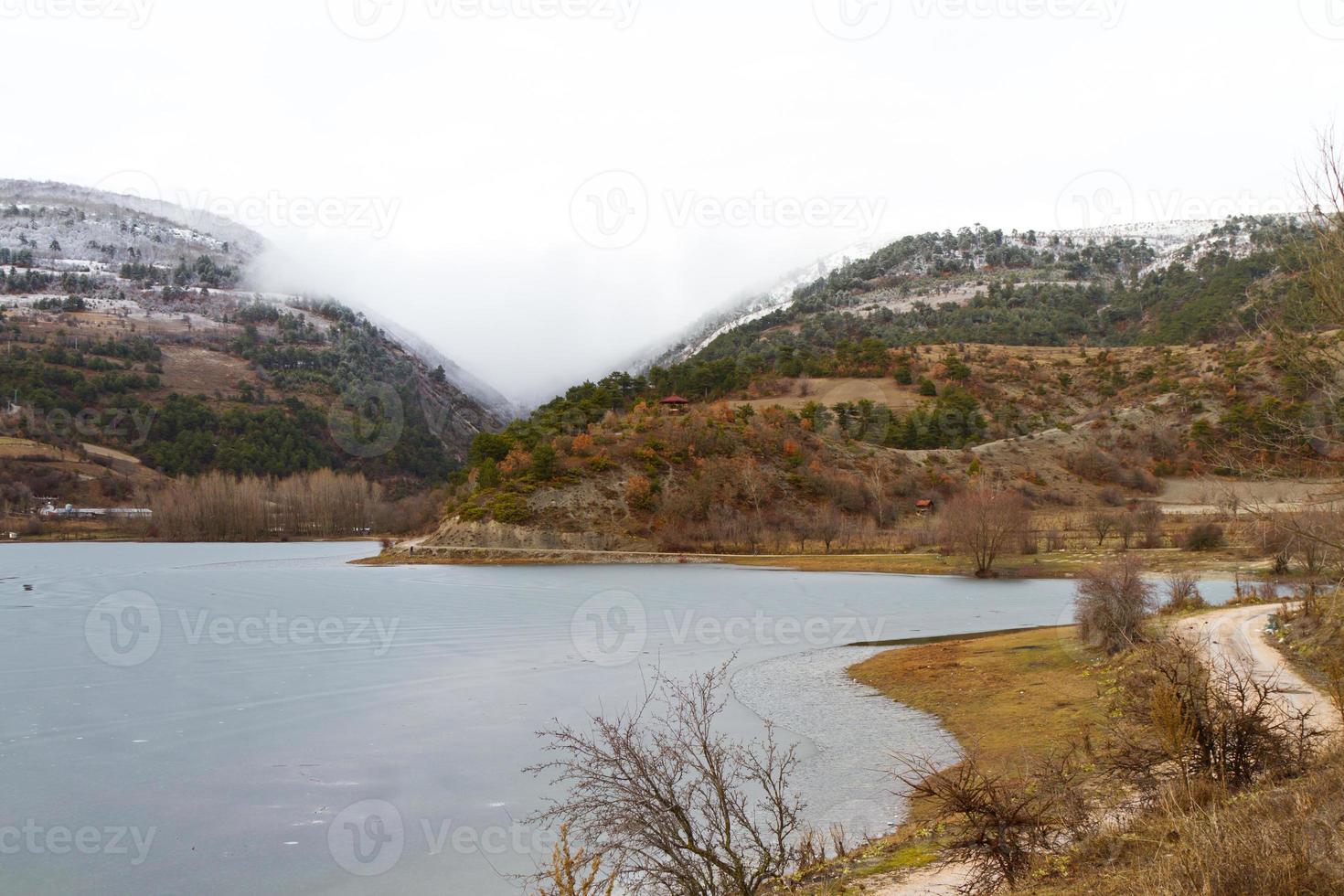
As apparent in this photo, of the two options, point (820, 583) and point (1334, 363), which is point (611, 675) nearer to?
point (1334, 363)

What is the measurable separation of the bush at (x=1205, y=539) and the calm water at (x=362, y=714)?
13.2m

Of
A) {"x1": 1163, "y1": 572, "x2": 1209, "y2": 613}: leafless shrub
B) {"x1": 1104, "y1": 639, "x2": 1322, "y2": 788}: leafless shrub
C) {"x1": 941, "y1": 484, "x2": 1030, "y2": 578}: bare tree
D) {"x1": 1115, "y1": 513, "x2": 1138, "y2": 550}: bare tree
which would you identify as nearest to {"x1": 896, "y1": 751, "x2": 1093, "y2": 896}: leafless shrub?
{"x1": 1104, "y1": 639, "x2": 1322, "y2": 788}: leafless shrub

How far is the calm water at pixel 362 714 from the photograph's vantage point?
445 inches

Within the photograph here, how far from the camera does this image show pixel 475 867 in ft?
35.2

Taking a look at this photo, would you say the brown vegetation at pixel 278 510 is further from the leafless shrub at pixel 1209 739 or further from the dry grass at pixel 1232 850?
the dry grass at pixel 1232 850

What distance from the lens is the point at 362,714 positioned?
19062mm

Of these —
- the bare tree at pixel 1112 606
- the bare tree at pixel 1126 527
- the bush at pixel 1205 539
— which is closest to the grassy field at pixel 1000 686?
the bare tree at pixel 1112 606

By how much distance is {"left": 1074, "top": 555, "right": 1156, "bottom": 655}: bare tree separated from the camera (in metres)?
21.0

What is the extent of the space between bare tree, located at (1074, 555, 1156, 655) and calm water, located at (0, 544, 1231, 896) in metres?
5.92

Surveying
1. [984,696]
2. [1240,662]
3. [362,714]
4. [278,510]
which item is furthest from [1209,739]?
[278,510]

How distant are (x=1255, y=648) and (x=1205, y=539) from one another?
3712 cm

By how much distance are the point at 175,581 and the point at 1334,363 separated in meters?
56.4

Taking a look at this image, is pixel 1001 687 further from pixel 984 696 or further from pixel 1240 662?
pixel 1240 662

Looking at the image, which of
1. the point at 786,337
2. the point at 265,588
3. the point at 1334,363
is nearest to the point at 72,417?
the point at 786,337
